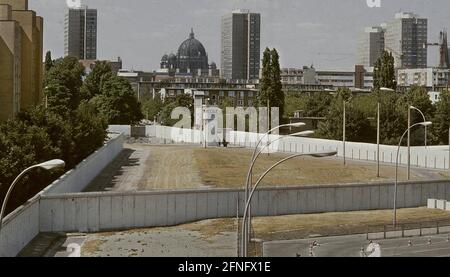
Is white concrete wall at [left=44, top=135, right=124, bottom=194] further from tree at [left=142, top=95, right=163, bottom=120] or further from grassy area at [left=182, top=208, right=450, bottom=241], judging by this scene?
tree at [left=142, top=95, right=163, bottom=120]

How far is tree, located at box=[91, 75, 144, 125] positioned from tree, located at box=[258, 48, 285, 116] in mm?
23850

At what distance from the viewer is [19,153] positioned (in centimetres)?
3628

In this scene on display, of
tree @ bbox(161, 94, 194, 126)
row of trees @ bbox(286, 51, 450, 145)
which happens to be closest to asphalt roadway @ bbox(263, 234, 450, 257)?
row of trees @ bbox(286, 51, 450, 145)

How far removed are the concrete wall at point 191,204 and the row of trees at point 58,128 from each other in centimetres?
421

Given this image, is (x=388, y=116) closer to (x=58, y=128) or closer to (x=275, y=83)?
(x=275, y=83)

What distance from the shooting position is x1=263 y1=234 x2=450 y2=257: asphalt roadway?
1041 inches

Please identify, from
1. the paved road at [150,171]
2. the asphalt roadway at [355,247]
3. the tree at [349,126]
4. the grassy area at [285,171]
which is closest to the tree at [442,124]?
the tree at [349,126]

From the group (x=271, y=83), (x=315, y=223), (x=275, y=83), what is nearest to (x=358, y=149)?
(x=275, y=83)

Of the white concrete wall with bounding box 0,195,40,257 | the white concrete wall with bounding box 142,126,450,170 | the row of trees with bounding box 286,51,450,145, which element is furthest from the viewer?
the row of trees with bounding box 286,51,450,145

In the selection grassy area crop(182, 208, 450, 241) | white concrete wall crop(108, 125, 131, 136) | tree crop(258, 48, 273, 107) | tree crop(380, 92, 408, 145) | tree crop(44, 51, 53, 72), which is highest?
tree crop(44, 51, 53, 72)

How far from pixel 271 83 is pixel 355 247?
189ft

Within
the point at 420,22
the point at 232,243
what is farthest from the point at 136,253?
the point at 420,22

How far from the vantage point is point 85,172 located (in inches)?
1763

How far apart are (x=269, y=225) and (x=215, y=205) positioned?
2980 mm
